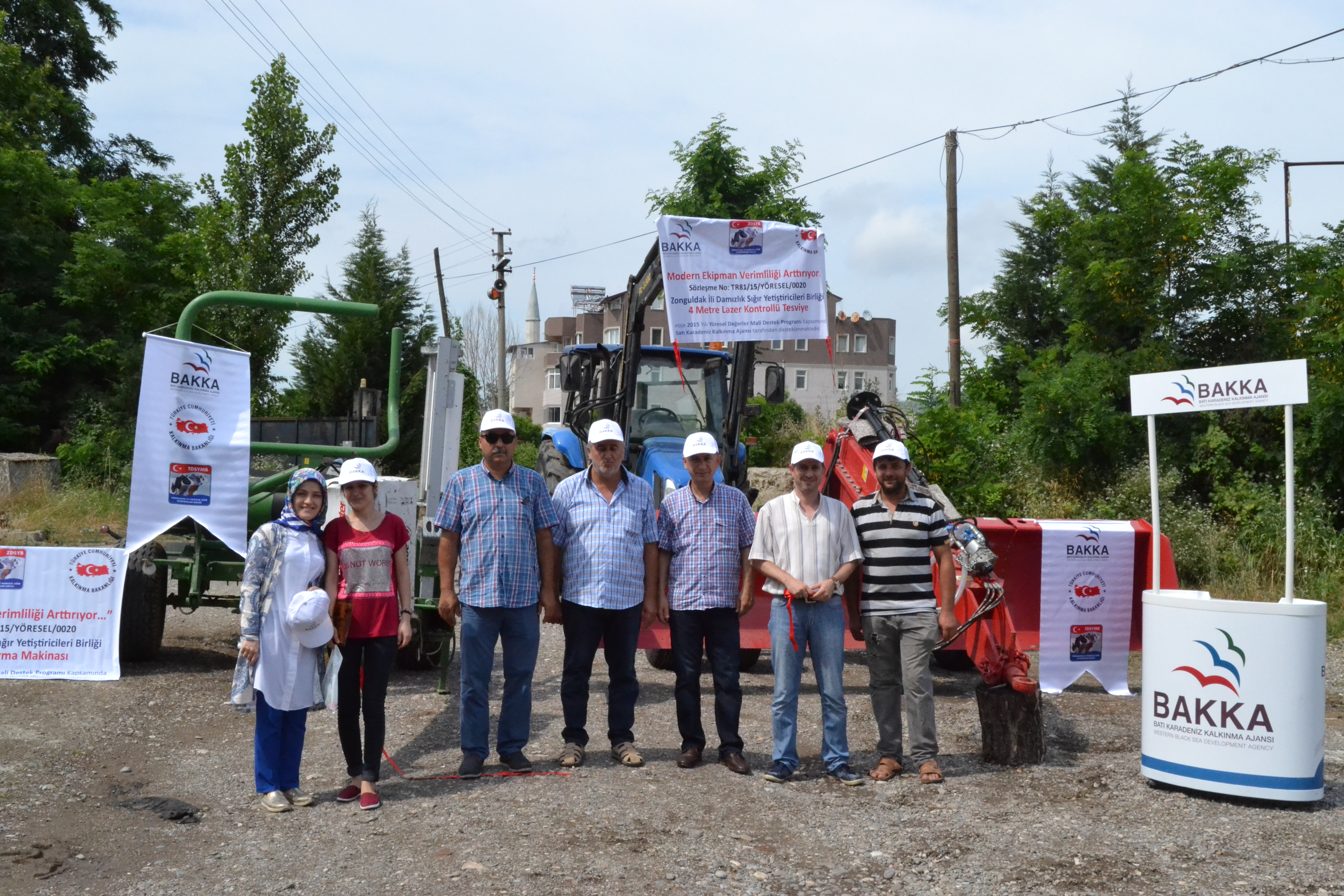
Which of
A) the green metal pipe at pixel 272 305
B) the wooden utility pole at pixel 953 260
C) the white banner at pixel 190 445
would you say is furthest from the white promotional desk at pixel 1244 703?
the wooden utility pole at pixel 953 260

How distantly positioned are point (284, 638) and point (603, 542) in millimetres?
1649

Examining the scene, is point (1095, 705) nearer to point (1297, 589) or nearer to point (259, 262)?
point (1297, 589)

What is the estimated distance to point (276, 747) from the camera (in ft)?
18.4

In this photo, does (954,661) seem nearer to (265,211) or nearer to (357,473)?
(357,473)

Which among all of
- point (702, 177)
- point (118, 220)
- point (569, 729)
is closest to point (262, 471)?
point (569, 729)

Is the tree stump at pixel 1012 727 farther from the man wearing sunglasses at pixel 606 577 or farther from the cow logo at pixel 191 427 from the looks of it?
the cow logo at pixel 191 427

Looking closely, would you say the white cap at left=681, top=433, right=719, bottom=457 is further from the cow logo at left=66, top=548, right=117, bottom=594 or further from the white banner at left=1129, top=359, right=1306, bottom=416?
the cow logo at left=66, top=548, right=117, bottom=594

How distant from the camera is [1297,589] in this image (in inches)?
517

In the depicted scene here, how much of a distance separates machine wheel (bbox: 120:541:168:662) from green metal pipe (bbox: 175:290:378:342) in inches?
71.8

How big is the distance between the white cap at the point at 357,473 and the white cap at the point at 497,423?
2.29 feet

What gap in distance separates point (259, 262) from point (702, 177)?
758 centimetres

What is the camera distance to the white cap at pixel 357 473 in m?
5.61

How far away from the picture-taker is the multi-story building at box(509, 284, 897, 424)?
62656 millimetres

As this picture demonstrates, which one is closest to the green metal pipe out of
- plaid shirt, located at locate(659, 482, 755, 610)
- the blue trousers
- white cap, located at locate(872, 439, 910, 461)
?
plaid shirt, located at locate(659, 482, 755, 610)
